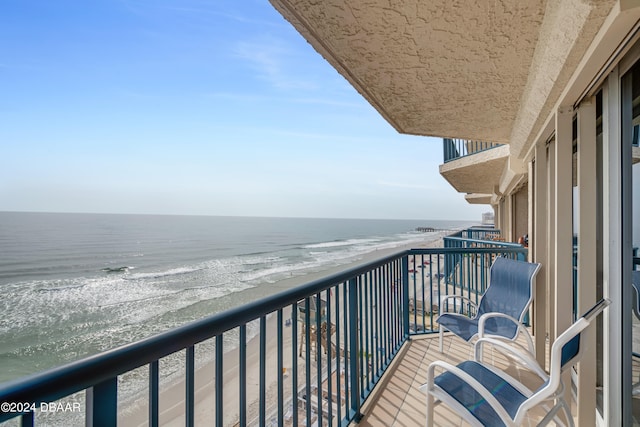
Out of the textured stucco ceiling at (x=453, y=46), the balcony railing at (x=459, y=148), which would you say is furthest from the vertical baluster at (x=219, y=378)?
the balcony railing at (x=459, y=148)

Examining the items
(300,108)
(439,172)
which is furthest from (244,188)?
(439,172)

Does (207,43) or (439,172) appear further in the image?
(207,43)

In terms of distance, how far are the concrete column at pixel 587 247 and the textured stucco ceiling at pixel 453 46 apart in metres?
0.34

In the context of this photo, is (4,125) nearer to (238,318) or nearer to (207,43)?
(207,43)

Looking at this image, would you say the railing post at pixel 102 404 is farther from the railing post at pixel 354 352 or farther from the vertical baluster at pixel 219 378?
the railing post at pixel 354 352

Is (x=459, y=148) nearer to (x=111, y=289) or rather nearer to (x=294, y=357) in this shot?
(x=294, y=357)

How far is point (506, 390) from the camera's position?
5.46 ft

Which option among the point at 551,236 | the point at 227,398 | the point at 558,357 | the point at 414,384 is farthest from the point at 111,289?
the point at 558,357

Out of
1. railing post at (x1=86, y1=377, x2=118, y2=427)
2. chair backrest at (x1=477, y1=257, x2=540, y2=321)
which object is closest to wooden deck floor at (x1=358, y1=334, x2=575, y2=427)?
chair backrest at (x1=477, y1=257, x2=540, y2=321)

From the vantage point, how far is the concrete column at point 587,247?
182cm

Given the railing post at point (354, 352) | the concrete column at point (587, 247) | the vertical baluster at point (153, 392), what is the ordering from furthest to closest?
the railing post at point (354, 352) → the concrete column at point (587, 247) → the vertical baluster at point (153, 392)

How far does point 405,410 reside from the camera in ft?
7.23

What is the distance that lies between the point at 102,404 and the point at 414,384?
7.97ft

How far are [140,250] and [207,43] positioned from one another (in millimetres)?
29771
